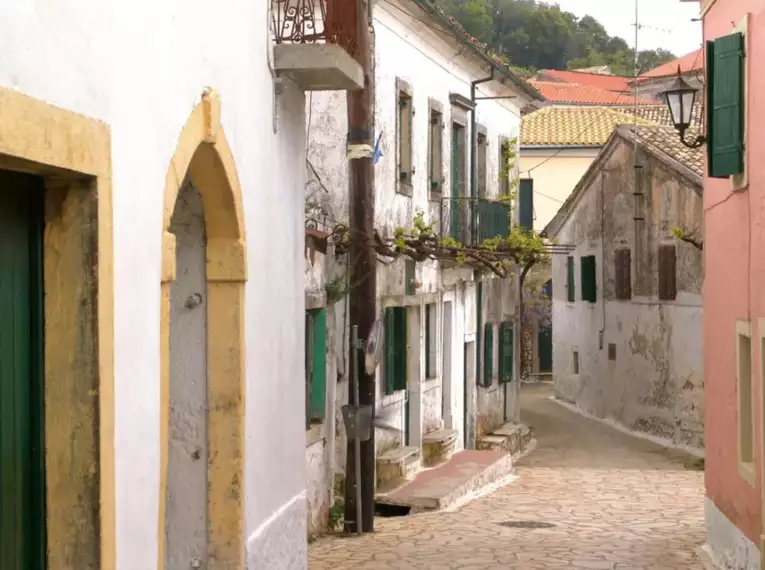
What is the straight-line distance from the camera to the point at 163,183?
20.5ft

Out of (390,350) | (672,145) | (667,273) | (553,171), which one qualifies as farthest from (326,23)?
(553,171)

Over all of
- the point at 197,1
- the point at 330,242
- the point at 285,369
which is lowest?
the point at 285,369

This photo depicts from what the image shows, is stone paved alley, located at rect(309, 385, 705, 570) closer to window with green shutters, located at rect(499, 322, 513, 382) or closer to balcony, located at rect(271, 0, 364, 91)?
window with green shutters, located at rect(499, 322, 513, 382)

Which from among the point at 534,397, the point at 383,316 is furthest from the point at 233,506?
the point at 534,397

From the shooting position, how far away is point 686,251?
25.5 metres

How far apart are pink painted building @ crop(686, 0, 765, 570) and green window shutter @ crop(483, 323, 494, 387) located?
10.6m

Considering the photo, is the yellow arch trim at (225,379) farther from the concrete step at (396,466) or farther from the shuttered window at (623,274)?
the shuttered window at (623,274)

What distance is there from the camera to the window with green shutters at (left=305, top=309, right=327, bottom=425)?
13.4 metres

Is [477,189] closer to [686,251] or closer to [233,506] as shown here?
[686,251]

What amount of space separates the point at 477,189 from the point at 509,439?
469 cm

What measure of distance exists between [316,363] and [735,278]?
4.30 metres

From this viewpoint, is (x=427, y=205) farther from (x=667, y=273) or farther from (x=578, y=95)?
(x=578, y=95)

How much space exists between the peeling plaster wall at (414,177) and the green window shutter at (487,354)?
774 mm

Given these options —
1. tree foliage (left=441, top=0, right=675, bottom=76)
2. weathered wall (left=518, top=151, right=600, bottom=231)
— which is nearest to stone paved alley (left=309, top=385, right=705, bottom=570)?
weathered wall (left=518, top=151, right=600, bottom=231)
